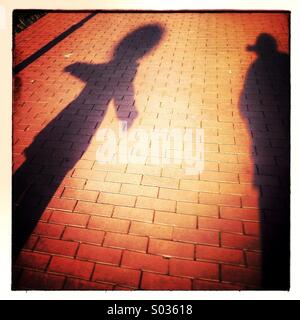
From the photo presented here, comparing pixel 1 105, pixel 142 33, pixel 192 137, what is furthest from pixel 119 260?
pixel 142 33

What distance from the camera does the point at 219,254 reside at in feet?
6.86

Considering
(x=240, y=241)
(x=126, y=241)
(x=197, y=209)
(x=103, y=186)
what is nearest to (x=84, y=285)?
(x=126, y=241)

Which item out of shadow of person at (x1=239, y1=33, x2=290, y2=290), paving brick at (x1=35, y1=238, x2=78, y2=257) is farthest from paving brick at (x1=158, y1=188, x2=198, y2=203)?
paving brick at (x1=35, y1=238, x2=78, y2=257)

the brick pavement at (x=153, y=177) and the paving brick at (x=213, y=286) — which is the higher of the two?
the brick pavement at (x=153, y=177)

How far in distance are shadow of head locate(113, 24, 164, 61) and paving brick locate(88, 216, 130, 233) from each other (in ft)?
10.6

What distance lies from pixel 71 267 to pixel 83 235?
0.89 feet

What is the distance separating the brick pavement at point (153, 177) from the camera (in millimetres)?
2031

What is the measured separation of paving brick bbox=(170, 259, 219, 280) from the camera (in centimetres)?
197

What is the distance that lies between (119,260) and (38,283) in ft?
1.87

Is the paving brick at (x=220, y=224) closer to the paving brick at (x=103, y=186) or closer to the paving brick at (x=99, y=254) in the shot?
the paving brick at (x=99, y=254)

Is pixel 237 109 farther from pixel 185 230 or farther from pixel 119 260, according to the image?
pixel 119 260

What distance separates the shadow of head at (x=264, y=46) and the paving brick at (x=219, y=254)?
3.54 metres

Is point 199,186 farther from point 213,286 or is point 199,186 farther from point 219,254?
point 213,286

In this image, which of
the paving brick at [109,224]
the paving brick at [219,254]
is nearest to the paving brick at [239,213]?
the paving brick at [219,254]
